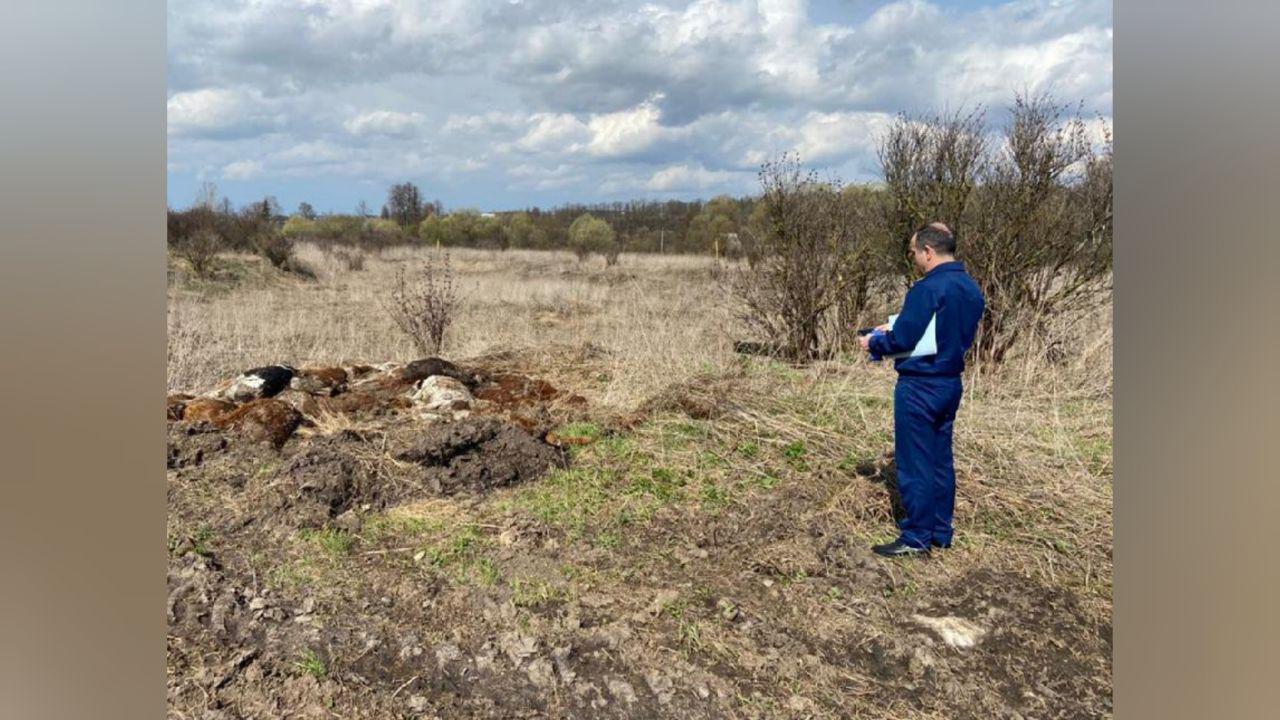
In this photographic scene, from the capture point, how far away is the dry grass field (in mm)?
3004

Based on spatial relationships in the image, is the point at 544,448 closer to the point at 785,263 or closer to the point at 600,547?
the point at 600,547

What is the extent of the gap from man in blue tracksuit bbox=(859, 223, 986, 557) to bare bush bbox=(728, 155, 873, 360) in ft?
13.9

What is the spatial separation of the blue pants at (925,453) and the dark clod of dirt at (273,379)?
4.35m

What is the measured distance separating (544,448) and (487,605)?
1546 mm

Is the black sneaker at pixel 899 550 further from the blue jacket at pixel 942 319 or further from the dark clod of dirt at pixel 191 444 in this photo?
the dark clod of dirt at pixel 191 444

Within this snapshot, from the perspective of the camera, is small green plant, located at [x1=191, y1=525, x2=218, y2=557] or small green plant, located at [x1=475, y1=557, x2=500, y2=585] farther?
small green plant, located at [x1=191, y1=525, x2=218, y2=557]

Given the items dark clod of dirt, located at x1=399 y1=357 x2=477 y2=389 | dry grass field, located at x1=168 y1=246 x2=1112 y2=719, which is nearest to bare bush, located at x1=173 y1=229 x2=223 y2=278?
dry grass field, located at x1=168 y1=246 x2=1112 y2=719

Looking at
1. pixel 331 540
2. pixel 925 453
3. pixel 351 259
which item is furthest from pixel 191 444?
pixel 351 259

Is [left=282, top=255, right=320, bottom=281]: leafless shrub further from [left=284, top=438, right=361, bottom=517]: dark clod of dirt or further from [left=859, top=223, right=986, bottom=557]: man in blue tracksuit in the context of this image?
[left=859, top=223, right=986, bottom=557]: man in blue tracksuit

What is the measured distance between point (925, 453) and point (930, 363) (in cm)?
38

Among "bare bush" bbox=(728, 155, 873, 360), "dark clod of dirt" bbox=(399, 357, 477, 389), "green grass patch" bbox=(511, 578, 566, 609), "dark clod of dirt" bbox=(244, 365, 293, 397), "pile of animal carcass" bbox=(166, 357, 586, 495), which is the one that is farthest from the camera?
"bare bush" bbox=(728, 155, 873, 360)

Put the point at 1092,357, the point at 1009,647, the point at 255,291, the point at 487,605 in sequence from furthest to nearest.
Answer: the point at 255,291 < the point at 1092,357 < the point at 487,605 < the point at 1009,647

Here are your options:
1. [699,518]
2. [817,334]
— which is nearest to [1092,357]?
[817,334]

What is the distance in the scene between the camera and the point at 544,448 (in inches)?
195
